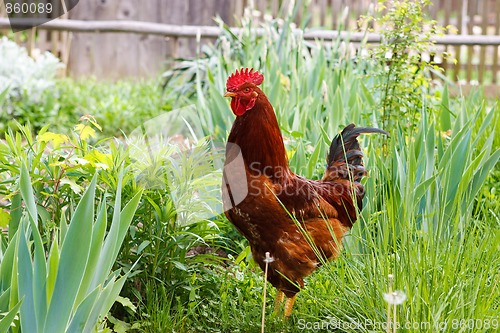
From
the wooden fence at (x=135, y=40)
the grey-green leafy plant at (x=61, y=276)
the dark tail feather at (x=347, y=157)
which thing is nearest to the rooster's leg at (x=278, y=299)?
the dark tail feather at (x=347, y=157)

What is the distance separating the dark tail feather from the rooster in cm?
19

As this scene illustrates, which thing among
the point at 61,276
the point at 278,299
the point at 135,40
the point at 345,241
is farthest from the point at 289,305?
the point at 135,40

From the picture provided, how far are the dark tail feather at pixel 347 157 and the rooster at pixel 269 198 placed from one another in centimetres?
19

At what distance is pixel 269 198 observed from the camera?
2875 millimetres

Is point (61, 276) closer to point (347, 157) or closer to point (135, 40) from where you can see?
point (347, 157)

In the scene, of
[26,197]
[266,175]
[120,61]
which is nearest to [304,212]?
[266,175]

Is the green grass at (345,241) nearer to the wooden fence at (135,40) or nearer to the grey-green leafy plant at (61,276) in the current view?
the grey-green leafy plant at (61,276)

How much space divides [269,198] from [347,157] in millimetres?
557

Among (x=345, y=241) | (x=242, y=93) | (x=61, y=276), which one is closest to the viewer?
(x=61, y=276)

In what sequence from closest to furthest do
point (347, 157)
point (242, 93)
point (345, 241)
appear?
Answer: point (242, 93)
point (345, 241)
point (347, 157)

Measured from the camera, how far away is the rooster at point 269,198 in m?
2.86

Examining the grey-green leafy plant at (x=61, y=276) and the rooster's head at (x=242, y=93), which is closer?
the grey-green leafy plant at (x=61, y=276)

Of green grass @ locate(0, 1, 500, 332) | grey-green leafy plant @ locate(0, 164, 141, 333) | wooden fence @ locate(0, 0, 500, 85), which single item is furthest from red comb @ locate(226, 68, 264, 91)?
wooden fence @ locate(0, 0, 500, 85)

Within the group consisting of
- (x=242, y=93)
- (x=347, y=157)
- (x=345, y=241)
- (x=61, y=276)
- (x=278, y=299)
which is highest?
(x=242, y=93)
